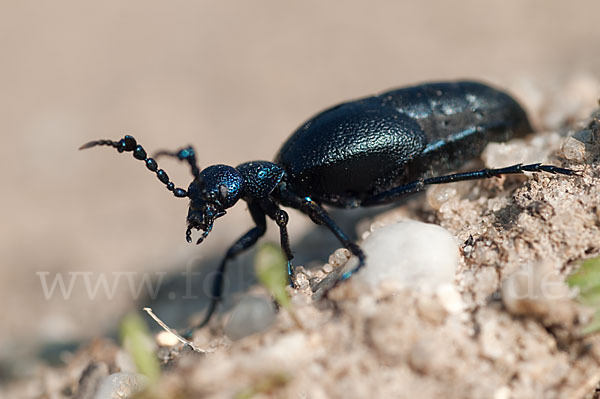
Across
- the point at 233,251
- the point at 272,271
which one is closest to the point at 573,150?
the point at 272,271

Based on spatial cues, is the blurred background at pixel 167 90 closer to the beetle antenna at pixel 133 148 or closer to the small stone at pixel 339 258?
the small stone at pixel 339 258

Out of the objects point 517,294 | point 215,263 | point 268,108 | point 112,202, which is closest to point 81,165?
point 112,202

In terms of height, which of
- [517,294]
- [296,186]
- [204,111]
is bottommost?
[204,111]

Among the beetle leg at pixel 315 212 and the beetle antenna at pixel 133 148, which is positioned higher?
the beetle antenna at pixel 133 148

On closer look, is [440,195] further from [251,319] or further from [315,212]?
[251,319]

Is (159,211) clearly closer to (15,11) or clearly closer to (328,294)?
(328,294)

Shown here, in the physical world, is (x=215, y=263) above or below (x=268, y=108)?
below

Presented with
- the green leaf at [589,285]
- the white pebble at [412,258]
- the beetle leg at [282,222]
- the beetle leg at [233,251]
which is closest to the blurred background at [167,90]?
the beetle leg at [233,251]
